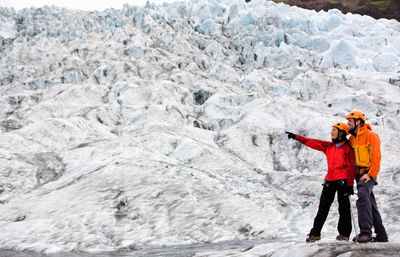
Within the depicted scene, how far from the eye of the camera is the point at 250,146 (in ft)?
105

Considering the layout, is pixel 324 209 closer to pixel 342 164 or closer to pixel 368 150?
pixel 342 164

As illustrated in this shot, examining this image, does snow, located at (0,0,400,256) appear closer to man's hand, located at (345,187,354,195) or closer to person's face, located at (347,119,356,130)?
man's hand, located at (345,187,354,195)

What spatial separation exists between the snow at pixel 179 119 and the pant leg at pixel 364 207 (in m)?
1.02

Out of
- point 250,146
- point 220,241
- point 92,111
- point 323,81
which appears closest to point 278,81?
point 323,81

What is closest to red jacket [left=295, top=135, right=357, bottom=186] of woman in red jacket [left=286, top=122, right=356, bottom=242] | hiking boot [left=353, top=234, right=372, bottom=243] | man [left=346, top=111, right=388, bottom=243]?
woman in red jacket [left=286, top=122, right=356, bottom=242]

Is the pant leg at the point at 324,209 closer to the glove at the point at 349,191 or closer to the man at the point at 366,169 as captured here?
the glove at the point at 349,191

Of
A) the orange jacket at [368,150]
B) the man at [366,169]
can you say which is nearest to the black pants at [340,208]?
the man at [366,169]

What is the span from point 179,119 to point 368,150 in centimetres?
3406

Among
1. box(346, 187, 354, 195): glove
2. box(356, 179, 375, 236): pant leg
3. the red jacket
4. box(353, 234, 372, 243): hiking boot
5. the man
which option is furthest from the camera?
the red jacket

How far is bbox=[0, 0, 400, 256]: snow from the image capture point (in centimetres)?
1247

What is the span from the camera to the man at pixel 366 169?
5.89 meters

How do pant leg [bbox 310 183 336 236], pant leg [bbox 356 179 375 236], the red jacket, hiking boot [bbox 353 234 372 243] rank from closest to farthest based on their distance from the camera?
hiking boot [bbox 353 234 372 243] < pant leg [bbox 356 179 375 236] < the red jacket < pant leg [bbox 310 183 336 236]

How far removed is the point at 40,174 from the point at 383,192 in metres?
21.0

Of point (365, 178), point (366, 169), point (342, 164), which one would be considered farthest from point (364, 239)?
point (342, 164)
